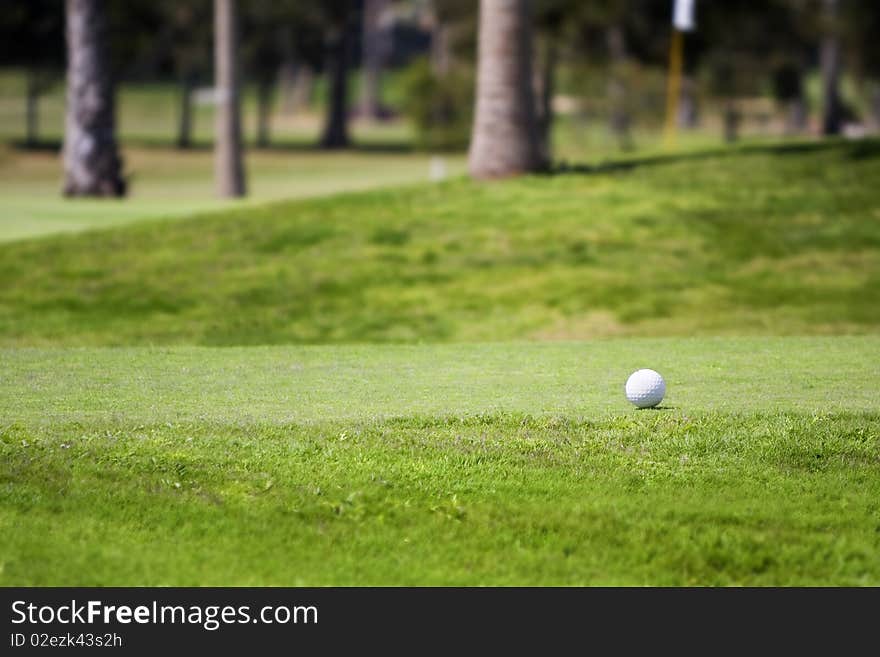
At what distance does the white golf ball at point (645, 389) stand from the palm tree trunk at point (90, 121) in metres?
20.9

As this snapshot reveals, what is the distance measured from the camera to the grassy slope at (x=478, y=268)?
722 inches

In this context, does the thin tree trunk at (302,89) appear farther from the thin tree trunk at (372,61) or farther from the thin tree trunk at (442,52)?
the thin tree trunk at (442,52)

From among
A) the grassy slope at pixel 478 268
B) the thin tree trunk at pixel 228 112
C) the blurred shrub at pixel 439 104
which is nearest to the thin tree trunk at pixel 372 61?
the blurred shrub at pixel 439 104

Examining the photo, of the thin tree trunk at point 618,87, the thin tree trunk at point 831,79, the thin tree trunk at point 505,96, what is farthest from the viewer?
the thin tree trunk at point 618,87

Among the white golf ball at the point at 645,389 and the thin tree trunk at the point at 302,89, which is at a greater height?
the white golf ball at the point at 645,389

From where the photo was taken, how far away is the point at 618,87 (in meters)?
52.3

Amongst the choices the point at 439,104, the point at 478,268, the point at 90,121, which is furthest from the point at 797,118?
the point at 478,268

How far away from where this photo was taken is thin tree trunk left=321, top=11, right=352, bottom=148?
68.6m

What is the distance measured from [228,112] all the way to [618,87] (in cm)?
2124

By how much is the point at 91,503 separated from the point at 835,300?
43.4 feet

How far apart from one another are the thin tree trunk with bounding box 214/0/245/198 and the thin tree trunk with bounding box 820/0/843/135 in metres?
23.0
